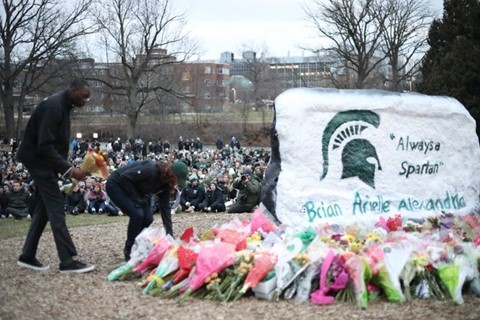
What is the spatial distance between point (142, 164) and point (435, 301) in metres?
3.60

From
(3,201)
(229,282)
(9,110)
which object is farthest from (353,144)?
(9,110)

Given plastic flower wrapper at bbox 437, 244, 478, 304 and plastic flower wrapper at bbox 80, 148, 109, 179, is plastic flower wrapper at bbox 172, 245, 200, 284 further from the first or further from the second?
plastic flower wrapper at bbox 437, 244, 478, 304

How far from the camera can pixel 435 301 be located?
18.4 feet

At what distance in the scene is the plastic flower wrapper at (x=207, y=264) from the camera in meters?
5.75

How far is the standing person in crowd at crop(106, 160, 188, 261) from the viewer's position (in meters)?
6.98

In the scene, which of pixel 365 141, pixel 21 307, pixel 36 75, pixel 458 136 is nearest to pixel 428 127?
pixel 458 136

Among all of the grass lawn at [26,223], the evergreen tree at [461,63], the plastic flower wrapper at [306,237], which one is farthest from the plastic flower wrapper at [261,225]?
the evergreen tree at [461,63]

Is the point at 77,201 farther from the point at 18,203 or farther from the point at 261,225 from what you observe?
the point at 261,225

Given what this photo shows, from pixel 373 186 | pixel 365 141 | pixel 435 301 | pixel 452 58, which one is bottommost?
pixel 435 301

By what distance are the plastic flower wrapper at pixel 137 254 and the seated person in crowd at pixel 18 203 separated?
337 inches

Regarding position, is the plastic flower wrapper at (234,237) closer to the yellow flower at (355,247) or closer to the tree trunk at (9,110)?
the yellow flower at (355,247)

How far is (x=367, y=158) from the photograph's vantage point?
350 inches

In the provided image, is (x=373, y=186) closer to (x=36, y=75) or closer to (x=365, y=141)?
(x=365, y=141)

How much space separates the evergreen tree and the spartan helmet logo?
6.12m
